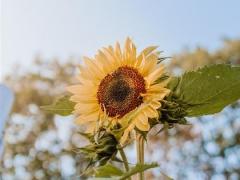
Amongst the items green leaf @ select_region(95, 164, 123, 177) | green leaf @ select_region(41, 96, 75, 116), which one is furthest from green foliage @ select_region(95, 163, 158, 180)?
green leaf @ select_region(41, 96, 75, 116)

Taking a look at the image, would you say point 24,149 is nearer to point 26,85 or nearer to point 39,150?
point 39,150

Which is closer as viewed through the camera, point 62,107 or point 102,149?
point 102,149

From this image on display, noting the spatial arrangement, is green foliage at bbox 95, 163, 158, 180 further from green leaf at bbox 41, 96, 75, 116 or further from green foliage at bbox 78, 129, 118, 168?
green leaf at bbox 41, 96, 75, 116

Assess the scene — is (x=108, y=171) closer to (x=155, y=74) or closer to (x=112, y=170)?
(x=112, y=170)

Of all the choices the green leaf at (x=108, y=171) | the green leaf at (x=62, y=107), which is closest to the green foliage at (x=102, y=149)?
the green leaf at (x=108, y=171)

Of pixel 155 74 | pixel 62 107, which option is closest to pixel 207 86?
pixel 155 74

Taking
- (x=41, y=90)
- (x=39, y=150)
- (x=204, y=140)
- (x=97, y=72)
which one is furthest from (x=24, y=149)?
(x=97, y=72)

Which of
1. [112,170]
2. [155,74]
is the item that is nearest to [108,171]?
[112,170]
